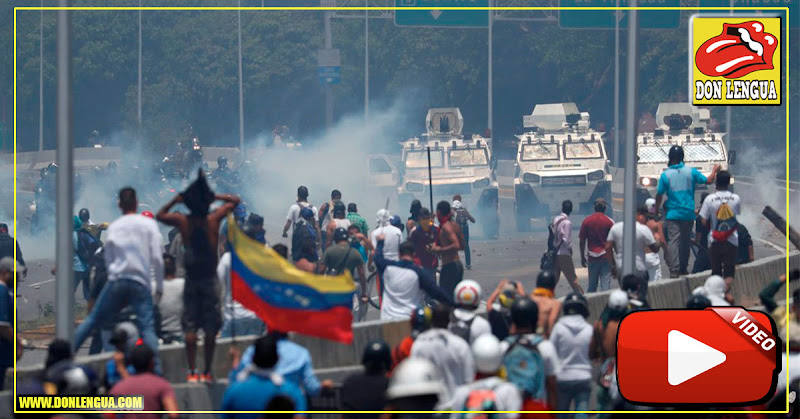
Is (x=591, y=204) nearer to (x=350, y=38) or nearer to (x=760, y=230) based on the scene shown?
(x=760, y=230)

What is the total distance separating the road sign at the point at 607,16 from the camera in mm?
35906

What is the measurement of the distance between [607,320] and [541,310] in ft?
2.16

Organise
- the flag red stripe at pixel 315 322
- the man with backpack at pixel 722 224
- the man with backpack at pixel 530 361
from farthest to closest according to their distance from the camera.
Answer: the man with backpack at pixel 722 224, the flag red stripe at pixel 315 322, the man with backpack at pixel 530 361

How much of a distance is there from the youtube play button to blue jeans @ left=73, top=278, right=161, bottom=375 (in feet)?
13.7

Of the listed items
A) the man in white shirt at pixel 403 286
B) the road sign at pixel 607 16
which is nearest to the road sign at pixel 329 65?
the road sign at pixel 607 16

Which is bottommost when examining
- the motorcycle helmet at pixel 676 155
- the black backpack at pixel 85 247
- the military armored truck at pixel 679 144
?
the black backpack at pixel 85 247

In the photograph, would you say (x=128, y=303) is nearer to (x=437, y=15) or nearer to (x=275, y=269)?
(x=275, y=269)

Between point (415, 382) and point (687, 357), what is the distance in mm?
1261

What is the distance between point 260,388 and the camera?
713 cm

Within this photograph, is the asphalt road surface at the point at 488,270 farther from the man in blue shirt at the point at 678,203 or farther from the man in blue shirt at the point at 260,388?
the man in blue shirt at the point at 260,388

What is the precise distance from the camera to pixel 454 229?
1502 cm

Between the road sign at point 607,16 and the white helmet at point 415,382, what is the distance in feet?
95.0

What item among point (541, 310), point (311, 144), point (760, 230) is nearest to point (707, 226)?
point (541, 310)

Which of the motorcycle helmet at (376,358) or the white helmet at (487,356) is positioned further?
the motorcycle helmet at (376,358)
